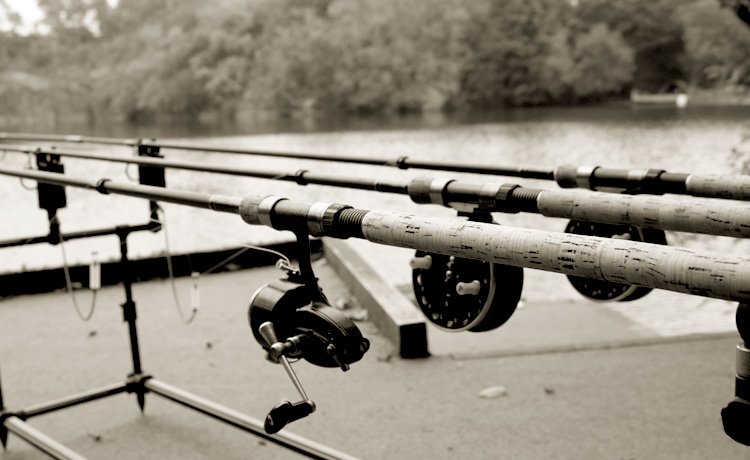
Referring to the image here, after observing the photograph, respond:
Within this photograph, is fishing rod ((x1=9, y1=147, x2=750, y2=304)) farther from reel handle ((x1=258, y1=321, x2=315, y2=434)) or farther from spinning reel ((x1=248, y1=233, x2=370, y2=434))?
reel handle ((x1=258, y1=321, x2=315, y2=434))

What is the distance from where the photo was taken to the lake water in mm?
14016

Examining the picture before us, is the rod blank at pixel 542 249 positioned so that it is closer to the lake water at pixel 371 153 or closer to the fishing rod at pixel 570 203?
the fishing rod at pixel 570 203

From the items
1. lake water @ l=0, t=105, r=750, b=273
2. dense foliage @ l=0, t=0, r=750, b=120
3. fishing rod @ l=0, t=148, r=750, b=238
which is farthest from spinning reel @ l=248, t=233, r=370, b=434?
dense foliage @ l=0, t=0, r=750, b=120

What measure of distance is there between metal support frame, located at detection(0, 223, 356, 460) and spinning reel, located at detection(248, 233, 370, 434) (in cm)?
96

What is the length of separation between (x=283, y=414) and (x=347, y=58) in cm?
4691

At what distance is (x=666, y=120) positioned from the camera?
3825cm

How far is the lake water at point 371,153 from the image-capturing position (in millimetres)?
14016

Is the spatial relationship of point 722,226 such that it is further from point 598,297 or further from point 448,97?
point 448,97

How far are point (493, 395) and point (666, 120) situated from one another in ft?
123

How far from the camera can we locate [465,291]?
1915 mm

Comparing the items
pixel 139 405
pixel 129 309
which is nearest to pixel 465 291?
pixel 129 309

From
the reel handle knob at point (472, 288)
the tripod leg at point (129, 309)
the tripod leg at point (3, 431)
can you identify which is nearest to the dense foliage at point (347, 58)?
the tripod leg at point (129, 309)

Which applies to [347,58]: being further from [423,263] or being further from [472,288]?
[472,288]

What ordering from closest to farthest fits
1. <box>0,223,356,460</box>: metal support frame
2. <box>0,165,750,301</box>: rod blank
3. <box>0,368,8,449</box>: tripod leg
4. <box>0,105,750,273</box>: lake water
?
<box>0,165,750,301</box>: rod blank < <box>0,223,356,460</box>: metal support frame < <box>0,368,8,449</box>: tripod leg < <box>0,105,750,273</box>: lake water
